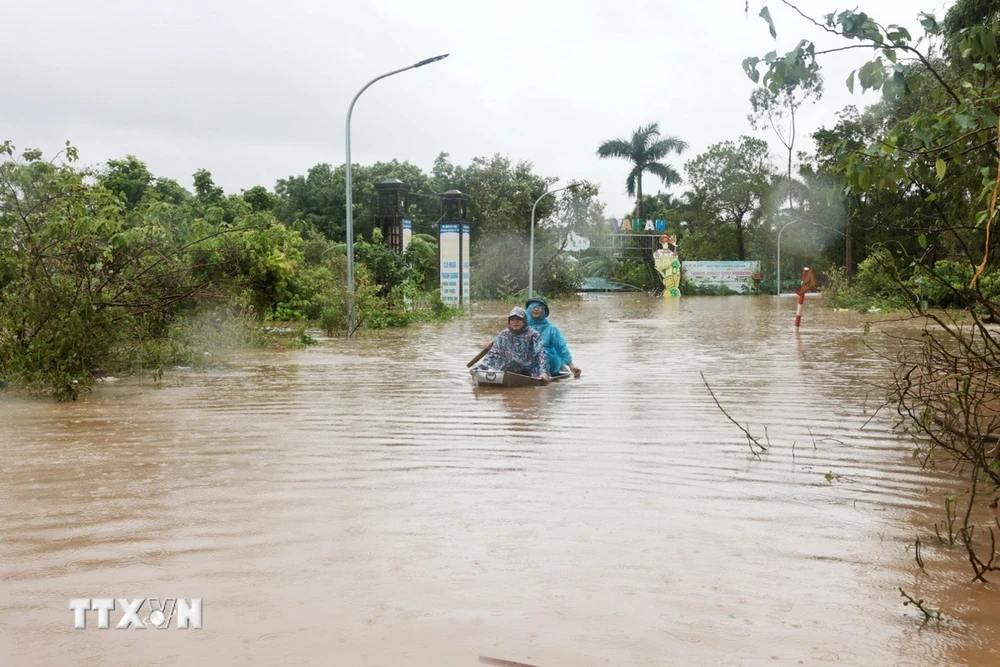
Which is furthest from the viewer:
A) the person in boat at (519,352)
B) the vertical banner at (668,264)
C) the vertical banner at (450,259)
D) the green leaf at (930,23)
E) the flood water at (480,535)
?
the vertical banner at (668,264)

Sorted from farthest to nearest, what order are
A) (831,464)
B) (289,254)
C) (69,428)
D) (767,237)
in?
1. (767,237)
2. (289,254)
3. (69,428)
4. (831,464)

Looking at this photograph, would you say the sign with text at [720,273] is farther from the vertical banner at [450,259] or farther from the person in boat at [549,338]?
the person in boat at [549,338]

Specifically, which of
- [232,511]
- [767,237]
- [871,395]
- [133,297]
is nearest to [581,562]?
[232,511]

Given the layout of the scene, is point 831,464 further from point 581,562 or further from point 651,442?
point 581,562

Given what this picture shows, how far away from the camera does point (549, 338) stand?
14773mm

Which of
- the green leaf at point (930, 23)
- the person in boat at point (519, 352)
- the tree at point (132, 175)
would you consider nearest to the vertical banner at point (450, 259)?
the tree at point (132, 175)

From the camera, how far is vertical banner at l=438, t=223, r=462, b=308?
1513 inches

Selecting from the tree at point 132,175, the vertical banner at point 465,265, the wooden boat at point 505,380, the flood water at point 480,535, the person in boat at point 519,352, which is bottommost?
the flood water at point 480,535

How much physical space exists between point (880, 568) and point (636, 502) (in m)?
1.78

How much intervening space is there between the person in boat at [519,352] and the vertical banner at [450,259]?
2411 centimetres

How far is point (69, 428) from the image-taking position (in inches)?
397

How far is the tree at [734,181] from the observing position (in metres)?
73.7

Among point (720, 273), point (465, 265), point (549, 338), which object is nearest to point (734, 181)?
point (720, 273)

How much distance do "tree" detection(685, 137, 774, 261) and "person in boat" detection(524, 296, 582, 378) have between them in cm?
6180
